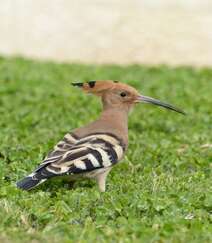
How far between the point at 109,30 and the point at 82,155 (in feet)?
29.1

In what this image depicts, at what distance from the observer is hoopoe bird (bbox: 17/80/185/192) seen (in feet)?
21.0

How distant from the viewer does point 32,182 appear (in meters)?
6.29

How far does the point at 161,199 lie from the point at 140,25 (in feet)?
30.5

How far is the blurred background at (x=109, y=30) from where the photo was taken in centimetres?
1470

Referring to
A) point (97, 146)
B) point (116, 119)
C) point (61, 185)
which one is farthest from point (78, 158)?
point (116, 119)

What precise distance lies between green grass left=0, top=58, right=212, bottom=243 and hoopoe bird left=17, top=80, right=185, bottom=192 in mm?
122

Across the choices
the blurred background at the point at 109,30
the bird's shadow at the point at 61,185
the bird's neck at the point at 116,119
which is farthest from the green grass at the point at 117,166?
the blurred background at the point at 109,30

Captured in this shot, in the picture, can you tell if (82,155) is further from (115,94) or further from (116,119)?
(115,94)

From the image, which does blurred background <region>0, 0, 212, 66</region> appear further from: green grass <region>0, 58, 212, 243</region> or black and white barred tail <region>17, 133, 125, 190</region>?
black and white barred tail <region>17, 133, 125, 190</region>

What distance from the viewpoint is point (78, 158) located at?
6488 mm

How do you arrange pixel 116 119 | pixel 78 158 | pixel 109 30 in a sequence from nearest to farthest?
1. pixel 78 158
2. pixel 116 119
3. pixel 109 30

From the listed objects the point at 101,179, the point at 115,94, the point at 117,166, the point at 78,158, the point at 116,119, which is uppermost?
the point at 115,94

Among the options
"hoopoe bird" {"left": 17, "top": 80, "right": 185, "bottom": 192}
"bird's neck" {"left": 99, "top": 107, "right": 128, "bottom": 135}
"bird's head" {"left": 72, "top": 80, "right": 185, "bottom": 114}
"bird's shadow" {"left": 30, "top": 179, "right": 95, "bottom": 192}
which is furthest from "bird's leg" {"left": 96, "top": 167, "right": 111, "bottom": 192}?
"bird's head" {"left": 72, "top": 80, "right": 185, "bottom": 114}

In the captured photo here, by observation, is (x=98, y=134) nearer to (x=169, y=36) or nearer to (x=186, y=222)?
(x=186, y=222)
